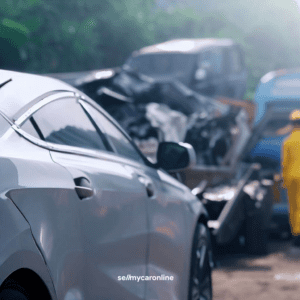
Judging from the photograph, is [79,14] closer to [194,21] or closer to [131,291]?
[194,21]

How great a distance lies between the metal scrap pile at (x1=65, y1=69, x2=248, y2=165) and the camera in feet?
29.9

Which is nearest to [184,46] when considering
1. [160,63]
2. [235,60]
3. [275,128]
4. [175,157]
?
[160,63]

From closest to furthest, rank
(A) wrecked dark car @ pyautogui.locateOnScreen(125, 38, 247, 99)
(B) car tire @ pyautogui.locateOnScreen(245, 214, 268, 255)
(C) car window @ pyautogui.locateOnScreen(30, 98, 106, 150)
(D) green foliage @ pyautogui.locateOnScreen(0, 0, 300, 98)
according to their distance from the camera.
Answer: (C) car window @ pyautogui.locateOnScreen(30, 98, 106, 150) → (B) car tire @ pyautogui.locateOnScreen(245, 214, 268, 255) → (A) wrecked dark car @ pyautogui.locateOnScreen(125, 38, 247, 99) → (D) green foliage @ pyautogui.locateOnScreen(0, 0, 300, 98)

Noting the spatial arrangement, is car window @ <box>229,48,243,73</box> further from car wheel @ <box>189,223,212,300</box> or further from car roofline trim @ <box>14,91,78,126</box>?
car roofline trim @ <box>14,91,78,126</box>

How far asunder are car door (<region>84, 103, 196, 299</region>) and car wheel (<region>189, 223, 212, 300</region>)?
4.9 inches

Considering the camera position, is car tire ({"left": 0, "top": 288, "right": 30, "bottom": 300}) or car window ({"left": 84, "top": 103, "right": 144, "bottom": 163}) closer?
car tire ({"left": 0, "top": 288, "right": 30, "bottom": 300})

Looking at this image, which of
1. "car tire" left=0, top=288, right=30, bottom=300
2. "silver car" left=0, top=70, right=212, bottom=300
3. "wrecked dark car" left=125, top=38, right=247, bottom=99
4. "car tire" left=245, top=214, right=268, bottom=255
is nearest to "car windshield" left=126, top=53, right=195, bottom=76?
"wrecked dark car" left=125, top=38, right=247, bottom=99

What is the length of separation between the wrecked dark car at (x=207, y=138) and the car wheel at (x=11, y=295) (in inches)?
193

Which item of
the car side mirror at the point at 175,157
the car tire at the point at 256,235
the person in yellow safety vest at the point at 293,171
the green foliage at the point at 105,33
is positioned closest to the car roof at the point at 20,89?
the car side mirror at the point at 175,157

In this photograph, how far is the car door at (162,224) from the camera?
140 inches

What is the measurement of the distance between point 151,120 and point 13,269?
24.0 feet

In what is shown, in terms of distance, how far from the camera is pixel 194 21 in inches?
1576

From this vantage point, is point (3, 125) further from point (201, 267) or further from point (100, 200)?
point (201, 267)

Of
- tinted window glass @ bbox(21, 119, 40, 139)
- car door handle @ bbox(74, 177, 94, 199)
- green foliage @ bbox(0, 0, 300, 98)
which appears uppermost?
tinted window glass @ bbox(21, 119, 40, 139)
